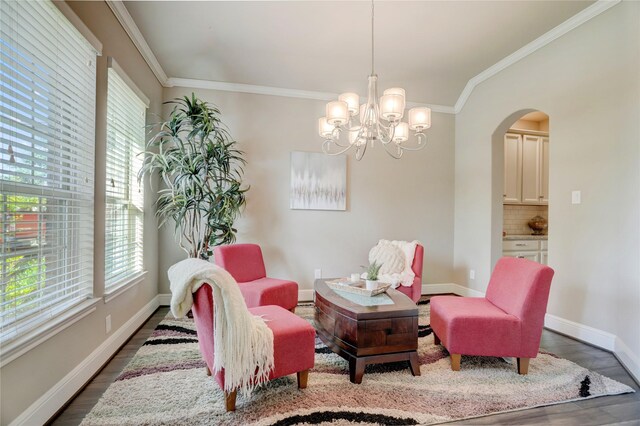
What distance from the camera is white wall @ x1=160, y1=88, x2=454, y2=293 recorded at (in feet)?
12.7

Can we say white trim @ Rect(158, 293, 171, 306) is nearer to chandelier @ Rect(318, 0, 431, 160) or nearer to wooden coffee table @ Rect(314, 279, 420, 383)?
wooden coffee table @ Rect(314, 279, 420, 383)

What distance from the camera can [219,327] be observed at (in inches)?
63.3

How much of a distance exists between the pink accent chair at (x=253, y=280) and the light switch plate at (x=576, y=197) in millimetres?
2780

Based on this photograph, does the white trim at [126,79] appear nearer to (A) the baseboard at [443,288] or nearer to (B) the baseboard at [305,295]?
(B) the baseboard at [305,295]

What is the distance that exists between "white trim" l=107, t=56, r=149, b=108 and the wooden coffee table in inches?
98.6

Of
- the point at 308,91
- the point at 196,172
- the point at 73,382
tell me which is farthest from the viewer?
the point at 308,91

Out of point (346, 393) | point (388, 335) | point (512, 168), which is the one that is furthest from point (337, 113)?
point (512, 168)

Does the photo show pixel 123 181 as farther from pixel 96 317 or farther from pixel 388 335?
pixel 388 335

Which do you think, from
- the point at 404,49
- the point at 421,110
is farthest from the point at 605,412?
the point at 404,49

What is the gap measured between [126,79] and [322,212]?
2508mm

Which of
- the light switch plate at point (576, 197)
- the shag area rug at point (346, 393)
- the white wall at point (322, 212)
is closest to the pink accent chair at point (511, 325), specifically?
the shag area rug at point (346, 393)

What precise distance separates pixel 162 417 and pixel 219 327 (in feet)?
2.03

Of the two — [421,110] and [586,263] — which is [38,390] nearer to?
[421,110]

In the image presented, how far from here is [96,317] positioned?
2.17m
